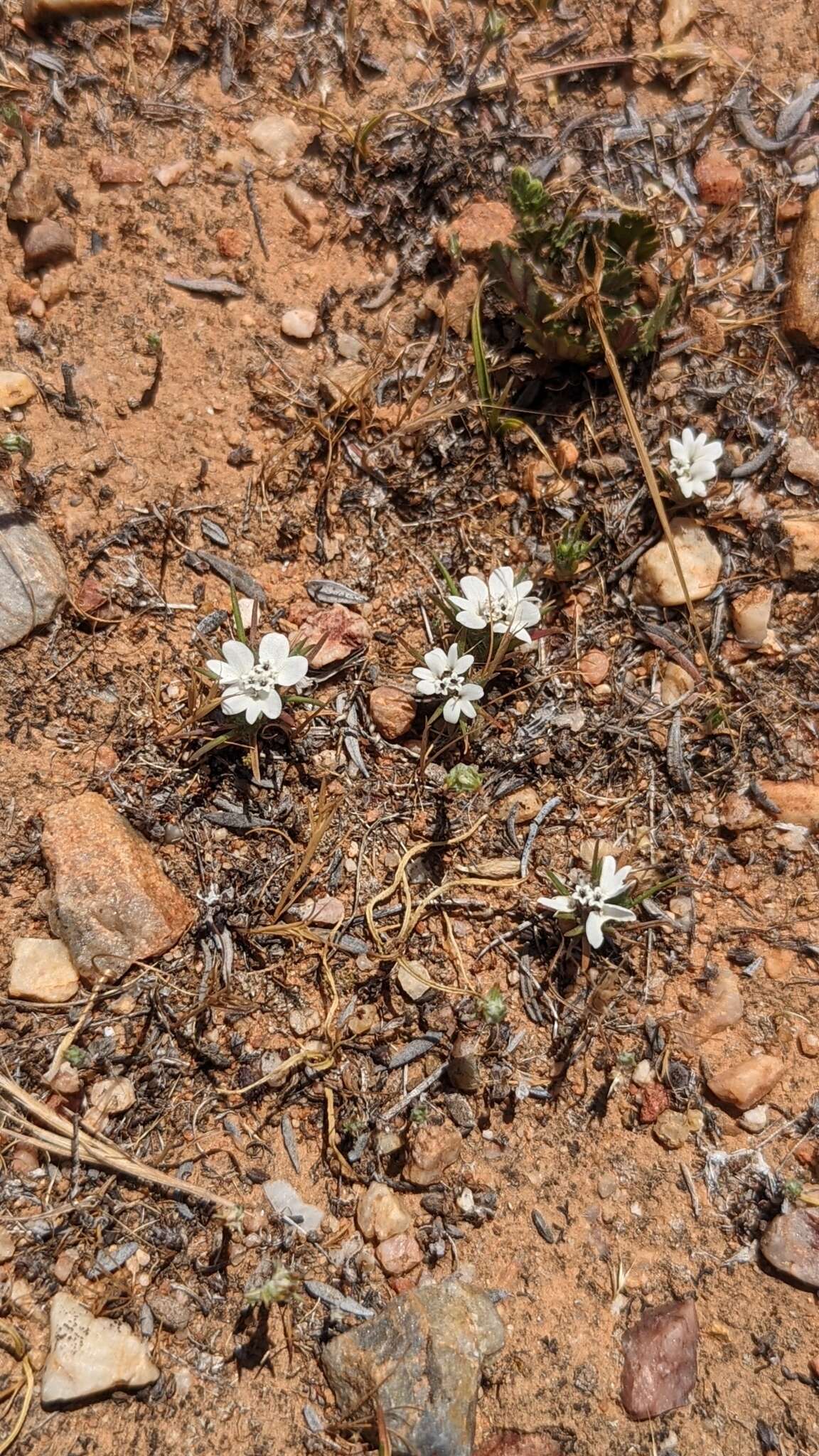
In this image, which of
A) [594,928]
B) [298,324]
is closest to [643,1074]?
[594,928]

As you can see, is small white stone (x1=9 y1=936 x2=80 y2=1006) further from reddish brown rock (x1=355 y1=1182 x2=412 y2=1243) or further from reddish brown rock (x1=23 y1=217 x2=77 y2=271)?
reddish brown rock (x1=23 y1=217 x2=77 y2=271)

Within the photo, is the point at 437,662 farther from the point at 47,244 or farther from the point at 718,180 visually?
the point at 718,180

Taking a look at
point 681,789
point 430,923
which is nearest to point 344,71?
point 681,789

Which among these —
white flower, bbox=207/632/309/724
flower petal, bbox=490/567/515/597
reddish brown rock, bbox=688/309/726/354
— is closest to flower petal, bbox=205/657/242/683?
white flower, bbox=207/632/309/724

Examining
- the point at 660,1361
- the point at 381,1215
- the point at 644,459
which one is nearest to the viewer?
the point at 660,1361

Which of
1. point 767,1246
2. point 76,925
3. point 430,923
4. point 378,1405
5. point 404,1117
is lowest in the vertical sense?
→ point 767,1246

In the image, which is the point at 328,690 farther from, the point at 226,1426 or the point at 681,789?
the point at 226,1426
